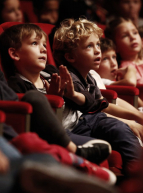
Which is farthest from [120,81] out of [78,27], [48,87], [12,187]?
[12,187]

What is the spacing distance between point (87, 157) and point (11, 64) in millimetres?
634

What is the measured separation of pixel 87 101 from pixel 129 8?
232cm

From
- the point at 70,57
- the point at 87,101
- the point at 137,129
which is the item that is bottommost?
the point at 137,129

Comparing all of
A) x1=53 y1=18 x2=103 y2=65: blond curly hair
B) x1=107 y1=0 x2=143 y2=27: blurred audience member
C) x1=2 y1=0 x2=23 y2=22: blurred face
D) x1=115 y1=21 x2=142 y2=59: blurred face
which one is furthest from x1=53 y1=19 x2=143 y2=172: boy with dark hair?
x1=107 y1=0 x2=143 y2=27: blurred audience member

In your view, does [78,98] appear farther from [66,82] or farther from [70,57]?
[70,57]

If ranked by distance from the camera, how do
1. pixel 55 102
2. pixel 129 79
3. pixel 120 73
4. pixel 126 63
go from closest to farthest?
pixel 55 102 → pixel 129 79 → pixel 120 73 → pixel 126 63

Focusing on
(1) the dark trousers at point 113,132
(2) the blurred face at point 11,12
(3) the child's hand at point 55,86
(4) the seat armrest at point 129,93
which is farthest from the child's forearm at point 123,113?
(2) the blurred face at point 11,12

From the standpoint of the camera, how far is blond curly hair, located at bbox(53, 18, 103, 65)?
188cm

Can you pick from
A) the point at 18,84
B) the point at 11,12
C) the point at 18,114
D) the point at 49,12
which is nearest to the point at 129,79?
the point at 18,84

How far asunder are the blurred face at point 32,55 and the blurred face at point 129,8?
216 cm

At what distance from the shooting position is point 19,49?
181 cm

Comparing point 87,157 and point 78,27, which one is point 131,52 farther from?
point 87,157

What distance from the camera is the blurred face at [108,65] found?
240 centimetres

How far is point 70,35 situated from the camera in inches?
74.4
